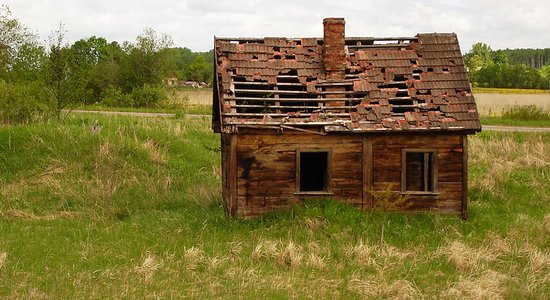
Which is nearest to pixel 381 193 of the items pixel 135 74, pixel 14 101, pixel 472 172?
pixel 472 172

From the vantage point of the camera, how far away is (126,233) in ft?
44.3

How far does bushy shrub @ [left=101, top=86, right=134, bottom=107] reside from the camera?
138 feet

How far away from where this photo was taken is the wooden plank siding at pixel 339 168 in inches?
573

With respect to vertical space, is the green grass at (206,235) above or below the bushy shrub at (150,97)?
below

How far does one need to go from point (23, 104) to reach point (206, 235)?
13.7 m

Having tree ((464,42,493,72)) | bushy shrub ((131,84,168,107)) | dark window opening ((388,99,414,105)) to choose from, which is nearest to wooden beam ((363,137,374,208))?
dark window opening ((388,99,414,105))

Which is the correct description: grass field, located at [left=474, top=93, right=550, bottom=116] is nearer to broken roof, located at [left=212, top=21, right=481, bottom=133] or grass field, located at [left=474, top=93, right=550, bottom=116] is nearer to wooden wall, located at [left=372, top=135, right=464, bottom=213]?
broken roof, located at [left=212, top=21, right=481, bottom=133]

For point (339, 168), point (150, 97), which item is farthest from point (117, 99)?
point (339, 168)

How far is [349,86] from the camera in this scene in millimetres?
15781

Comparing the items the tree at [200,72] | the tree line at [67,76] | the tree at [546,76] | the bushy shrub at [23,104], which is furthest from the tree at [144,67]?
the tree at [546,76]

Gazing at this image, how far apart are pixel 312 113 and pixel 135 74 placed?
3409 centimetres

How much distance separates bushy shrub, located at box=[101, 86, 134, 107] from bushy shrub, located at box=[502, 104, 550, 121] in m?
24.2

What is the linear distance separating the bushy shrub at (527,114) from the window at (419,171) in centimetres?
1987

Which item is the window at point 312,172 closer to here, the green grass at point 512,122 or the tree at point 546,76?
the green grass at point 512,122
